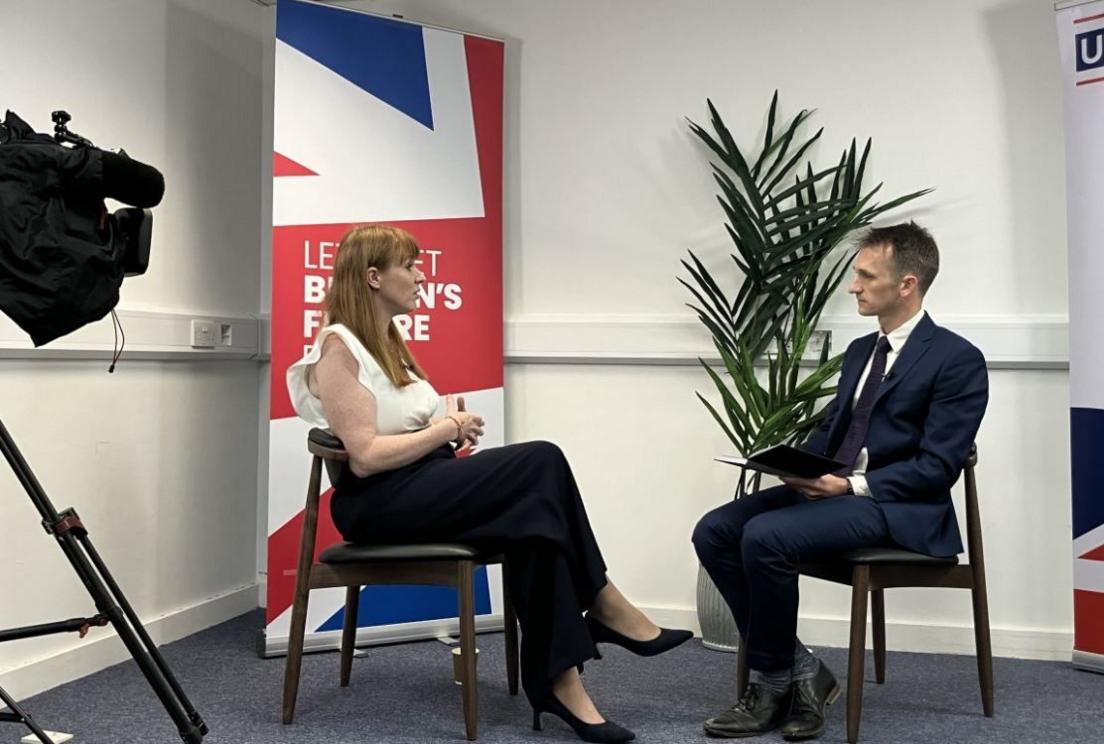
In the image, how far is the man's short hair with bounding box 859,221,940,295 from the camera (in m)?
3.00

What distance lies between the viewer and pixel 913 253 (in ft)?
9.86

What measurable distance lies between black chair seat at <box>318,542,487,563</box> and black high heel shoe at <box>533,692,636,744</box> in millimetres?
398

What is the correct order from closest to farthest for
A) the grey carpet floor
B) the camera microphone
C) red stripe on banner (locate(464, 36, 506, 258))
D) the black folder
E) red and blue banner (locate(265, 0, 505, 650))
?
the camera microphone, the black folder, the grey carpet floor, red and blue banner (locate(265, 0, 505, 650)), red stripe on banner (locate(464, 36, 506, 258))

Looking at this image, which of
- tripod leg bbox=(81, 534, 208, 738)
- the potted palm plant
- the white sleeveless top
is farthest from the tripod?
the potted palm plant

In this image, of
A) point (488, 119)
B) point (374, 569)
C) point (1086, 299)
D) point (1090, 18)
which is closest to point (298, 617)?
point (374, 569)

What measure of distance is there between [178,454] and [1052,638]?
298cm

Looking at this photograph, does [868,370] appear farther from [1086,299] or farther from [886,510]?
[1086,299]

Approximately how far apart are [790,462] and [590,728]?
804mm

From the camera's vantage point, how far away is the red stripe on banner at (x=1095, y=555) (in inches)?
136

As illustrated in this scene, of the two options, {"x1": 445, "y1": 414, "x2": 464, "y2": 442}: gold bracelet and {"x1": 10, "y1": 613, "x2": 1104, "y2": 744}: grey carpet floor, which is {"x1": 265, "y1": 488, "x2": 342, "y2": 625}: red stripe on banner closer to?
{"x1": 10, "y1": 613, "x2": 1104, "y2": 744}: grey carpet floor

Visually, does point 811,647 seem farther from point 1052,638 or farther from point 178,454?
point 178,454

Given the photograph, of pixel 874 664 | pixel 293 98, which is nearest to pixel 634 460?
pixel 874 664

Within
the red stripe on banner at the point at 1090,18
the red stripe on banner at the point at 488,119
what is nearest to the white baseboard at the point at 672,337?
the red stripe on banner at the point at 488,119

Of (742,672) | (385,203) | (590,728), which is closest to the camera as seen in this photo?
(590,728)
